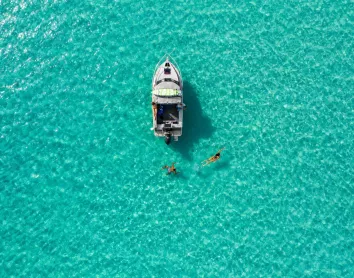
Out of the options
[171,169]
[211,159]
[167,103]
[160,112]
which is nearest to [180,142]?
[171,169]

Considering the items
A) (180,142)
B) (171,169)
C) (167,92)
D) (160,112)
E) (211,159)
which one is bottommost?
(171,169)

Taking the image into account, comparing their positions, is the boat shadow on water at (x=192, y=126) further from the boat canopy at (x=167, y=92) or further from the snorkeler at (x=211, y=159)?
the boat canopy at (x=167, y=92)

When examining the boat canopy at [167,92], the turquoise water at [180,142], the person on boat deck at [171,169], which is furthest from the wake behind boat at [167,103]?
the person on boat deck at [171,169]

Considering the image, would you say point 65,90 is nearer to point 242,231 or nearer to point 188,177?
point 188,177

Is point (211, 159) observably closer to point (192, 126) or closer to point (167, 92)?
point (192, 126)

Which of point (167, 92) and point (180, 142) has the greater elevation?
point (167, 92)
